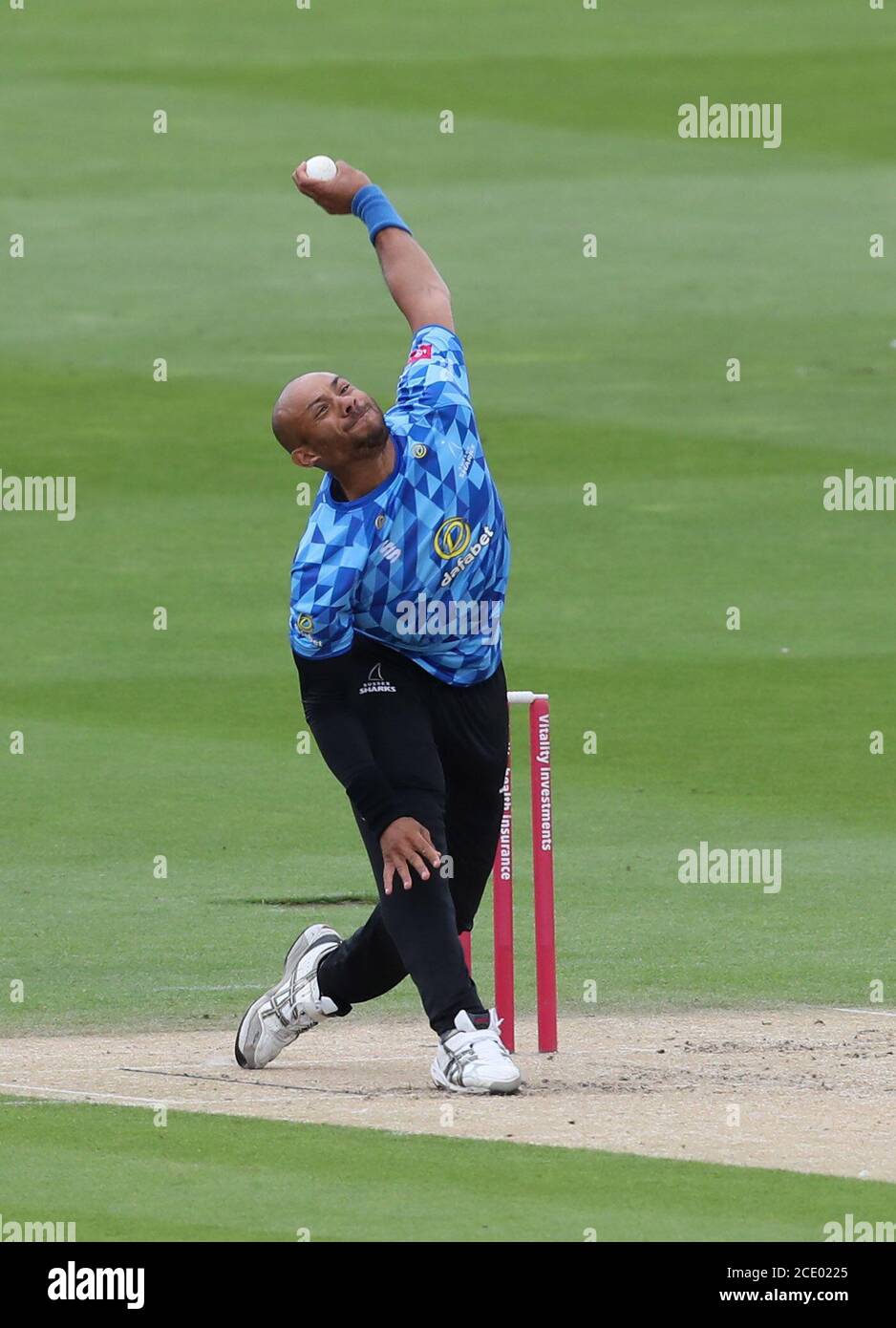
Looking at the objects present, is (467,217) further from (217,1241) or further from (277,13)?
(217,1241)

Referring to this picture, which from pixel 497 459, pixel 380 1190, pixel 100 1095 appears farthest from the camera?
pixel 497 459

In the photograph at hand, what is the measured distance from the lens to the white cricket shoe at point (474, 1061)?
7.54m

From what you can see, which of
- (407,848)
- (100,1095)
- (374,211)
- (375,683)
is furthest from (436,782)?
(374,211)

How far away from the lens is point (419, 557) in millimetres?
7488

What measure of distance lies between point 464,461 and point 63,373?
825 inches

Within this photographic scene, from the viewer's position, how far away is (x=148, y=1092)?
25.8ft

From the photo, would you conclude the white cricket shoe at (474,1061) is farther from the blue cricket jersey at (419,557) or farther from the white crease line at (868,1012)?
the white crease line at (868,1012)

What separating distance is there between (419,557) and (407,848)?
33.1 inches

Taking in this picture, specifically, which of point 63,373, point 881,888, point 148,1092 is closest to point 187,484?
point 63,373

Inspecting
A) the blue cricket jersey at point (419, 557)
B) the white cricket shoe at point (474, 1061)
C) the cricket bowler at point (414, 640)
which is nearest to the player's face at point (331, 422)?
the cricket bowler at point (414, 640)

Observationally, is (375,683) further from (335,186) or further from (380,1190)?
(380,1190)

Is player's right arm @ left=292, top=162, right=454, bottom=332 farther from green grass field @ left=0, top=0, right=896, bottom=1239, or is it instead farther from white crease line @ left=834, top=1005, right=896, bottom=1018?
white crease line @ left=834, top=1005, right=896, bottom=1018

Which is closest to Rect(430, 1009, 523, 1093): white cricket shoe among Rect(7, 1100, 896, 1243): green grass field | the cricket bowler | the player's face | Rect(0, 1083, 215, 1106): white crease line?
the cricket bowler

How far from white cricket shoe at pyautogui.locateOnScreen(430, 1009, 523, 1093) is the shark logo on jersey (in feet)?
3.18
